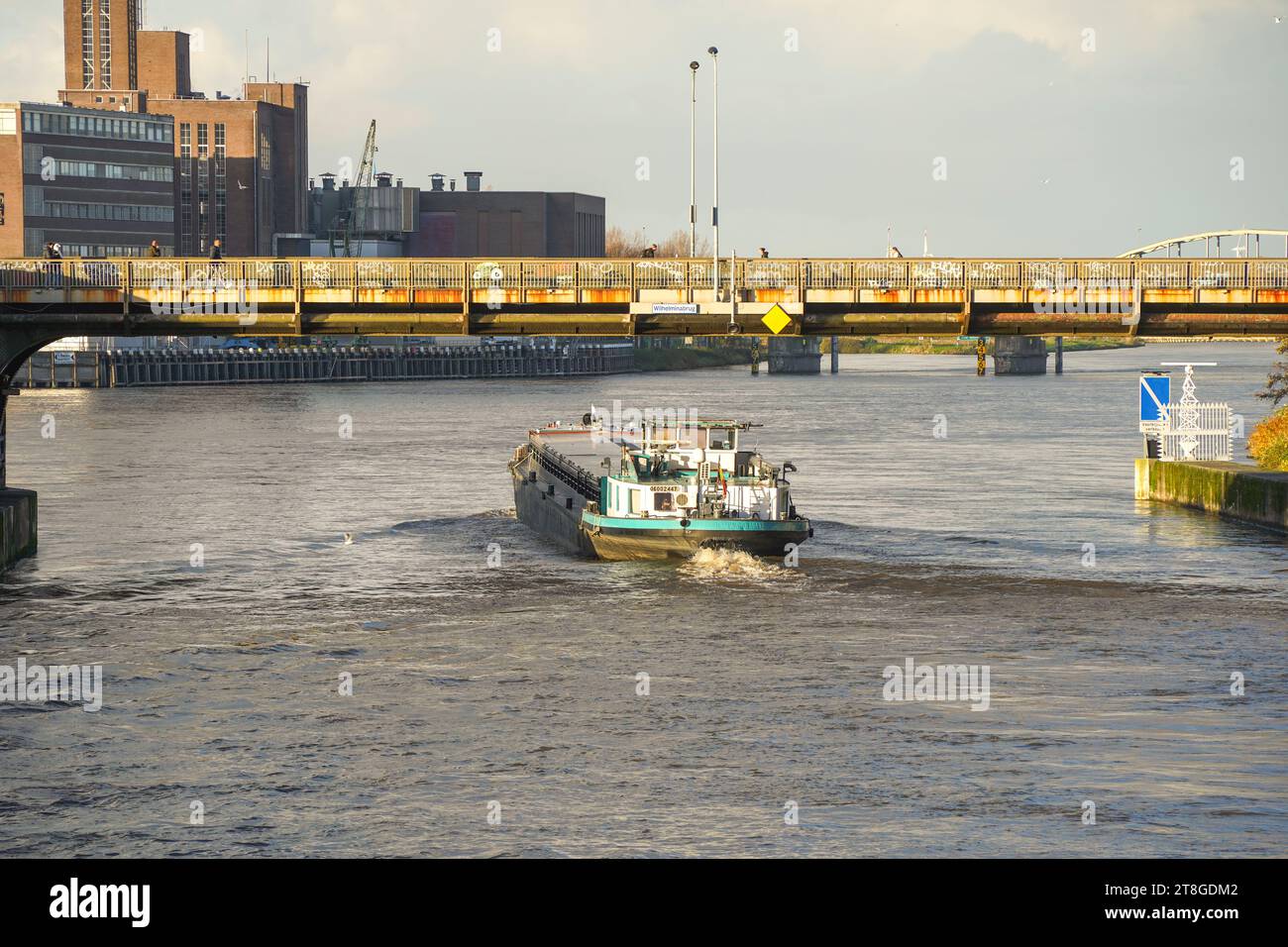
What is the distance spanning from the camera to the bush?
67.2m

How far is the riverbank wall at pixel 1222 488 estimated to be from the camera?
62.8m

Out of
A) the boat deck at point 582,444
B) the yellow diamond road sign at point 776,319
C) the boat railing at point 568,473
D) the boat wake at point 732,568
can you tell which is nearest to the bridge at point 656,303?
the yellow diamond road sign at point 776,319

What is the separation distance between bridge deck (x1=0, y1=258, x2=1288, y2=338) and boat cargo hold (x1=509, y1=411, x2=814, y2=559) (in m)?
4.58

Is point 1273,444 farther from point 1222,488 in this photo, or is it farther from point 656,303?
point 656,303

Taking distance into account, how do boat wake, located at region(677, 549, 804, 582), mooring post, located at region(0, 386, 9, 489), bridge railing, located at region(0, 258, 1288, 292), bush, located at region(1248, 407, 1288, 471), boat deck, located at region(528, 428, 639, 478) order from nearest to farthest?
boat wake, located at region(677, 549, 804, 582), bridge railing, located at region(0, 258, 1288, 292), mooring post, located at region(0, 386, 9, 489), bush, located at region(1248, 407, 1288, 471), boat deck, located at region(528, 428, 639, 478)

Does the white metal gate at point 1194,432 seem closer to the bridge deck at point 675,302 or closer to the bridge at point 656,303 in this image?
the bridge at point 656,303

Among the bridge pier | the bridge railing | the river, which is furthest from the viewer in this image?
the bridge railing

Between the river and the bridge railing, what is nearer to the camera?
the river

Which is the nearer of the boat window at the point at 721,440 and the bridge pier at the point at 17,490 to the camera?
the bridge pier at the point at 17,490

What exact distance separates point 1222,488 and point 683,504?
22155mm

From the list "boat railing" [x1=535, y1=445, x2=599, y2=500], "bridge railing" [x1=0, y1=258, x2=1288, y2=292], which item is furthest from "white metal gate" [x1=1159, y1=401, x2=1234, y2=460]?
"boat railing" [x1=535, y1=445, x2=599, y2=500]

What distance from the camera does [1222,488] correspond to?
67.4 meters

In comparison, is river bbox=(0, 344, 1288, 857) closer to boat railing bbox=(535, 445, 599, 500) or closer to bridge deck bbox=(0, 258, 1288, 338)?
boat railing bbox=(535, 445, 599, 500)

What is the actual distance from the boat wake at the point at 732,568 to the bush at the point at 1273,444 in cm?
2239
